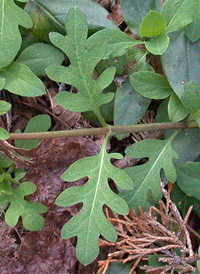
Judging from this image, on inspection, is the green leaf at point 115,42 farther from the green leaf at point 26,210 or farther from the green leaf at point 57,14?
the green leaf at point 26,210

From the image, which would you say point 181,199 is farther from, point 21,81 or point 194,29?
point 21,81

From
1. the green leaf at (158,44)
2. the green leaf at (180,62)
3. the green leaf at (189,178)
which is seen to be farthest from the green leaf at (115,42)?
the green leaf at (189,178)

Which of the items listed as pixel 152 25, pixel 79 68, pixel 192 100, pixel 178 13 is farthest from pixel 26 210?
pixel 178 13

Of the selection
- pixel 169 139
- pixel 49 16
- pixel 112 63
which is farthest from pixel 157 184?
pixel 49 16

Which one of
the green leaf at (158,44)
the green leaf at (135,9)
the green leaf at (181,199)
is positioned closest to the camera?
the green leaf at (158,44)

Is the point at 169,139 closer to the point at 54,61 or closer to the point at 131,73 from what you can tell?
the point at 131,73

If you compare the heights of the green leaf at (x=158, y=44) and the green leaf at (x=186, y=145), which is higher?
the green leaf at (x=158, y=44)

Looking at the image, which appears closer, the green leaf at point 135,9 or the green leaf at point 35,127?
the green leaf at point 135,9

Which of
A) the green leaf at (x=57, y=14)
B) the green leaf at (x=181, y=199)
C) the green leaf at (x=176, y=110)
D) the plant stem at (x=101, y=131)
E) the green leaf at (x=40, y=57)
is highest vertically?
the green leaf at (x=57, y=14)
